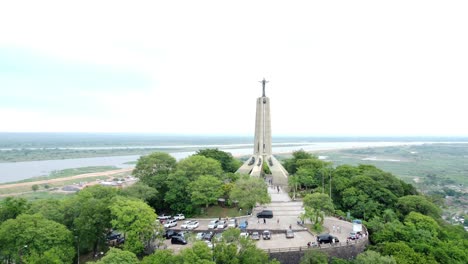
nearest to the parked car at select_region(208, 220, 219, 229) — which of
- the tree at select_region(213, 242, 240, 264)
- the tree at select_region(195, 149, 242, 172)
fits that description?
the tree at select_region(213, 242, 240, 264)

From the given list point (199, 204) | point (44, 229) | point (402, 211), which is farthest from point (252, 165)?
point (44, 229)

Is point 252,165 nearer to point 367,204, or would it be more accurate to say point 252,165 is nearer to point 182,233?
point 367,204

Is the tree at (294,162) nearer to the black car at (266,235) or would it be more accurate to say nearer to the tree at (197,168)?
the tree at (197,168)

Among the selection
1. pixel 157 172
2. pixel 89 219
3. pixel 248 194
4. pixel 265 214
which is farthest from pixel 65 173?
pixel 265 214

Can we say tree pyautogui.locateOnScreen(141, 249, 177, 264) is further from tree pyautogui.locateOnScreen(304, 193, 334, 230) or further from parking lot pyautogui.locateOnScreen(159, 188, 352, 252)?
tree pyautogui.locateOnScreen(304, 193, 334, 230)

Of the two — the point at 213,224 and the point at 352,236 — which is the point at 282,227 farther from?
the point at 213,224

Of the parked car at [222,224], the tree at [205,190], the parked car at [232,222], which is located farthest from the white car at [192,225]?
the parked car at [232,222]
